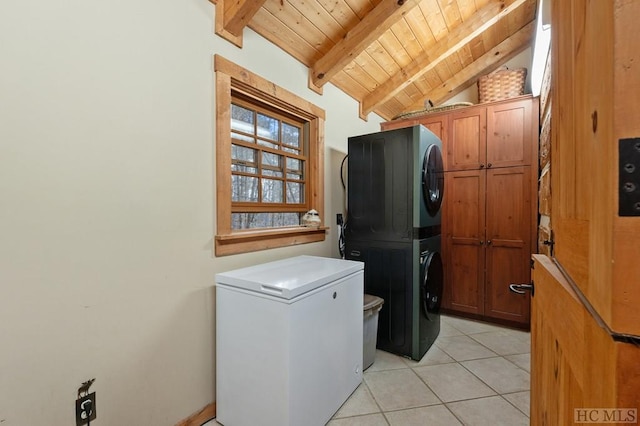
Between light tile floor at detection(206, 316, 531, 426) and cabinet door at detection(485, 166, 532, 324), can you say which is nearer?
light tile floor at detection(206, 316, 531, 426)

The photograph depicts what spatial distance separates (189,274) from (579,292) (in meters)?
1.57

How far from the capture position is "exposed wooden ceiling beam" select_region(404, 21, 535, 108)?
3.13 meters

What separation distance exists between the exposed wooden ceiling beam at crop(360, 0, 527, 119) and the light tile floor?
2474mm

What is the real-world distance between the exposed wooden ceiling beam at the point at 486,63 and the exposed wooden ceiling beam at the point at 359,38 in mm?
1731

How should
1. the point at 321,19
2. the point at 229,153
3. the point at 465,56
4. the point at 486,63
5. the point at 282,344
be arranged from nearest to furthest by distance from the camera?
the point at 282,344
the point at 229,153
the point at 321,19
the point at 465,56
the point at 486,63

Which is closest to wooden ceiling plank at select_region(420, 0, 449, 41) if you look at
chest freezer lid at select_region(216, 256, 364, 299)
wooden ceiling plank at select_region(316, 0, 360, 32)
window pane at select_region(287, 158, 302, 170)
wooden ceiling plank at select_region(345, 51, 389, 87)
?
wooden ceiling plank at select_region(345, 51, 389, 87)

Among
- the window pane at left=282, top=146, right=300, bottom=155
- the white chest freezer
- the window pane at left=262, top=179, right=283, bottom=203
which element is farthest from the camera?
the window pane at left=282, top=146, right=300, bottom=155

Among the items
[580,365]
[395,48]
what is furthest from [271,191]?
[580,365]

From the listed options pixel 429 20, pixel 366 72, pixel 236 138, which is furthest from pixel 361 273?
pixel 429 20

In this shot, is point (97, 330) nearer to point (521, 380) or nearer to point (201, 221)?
point (201, 221)

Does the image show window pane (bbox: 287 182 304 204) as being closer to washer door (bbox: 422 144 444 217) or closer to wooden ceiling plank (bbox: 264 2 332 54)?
washer door (bbox: 422 144 444 217)

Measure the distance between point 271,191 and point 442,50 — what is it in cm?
219

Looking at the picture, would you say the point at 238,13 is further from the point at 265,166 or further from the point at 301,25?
the point at 265,166

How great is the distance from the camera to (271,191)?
2211 mm
